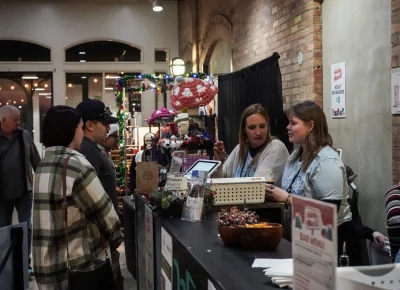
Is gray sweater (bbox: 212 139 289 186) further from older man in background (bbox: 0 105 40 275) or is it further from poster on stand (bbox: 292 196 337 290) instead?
older man in background (bbox: 0 105 40 275)

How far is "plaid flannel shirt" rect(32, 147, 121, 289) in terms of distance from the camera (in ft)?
7.48

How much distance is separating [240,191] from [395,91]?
5.31ft

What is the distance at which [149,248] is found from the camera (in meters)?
3.25

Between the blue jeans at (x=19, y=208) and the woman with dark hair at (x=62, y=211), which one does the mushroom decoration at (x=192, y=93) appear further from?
the woman with dark hair at (x=62, y=211)

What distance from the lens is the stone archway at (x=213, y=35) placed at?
27.9ft

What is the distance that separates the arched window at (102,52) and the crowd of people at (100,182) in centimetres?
944

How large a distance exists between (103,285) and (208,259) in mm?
628

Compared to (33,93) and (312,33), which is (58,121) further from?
(33,93)

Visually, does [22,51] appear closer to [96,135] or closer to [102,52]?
[102,52]

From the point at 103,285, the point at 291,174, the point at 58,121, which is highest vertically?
the point at 58,121

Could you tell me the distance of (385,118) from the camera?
161 inches

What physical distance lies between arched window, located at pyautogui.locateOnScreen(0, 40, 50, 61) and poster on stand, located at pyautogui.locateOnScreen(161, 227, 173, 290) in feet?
34.6

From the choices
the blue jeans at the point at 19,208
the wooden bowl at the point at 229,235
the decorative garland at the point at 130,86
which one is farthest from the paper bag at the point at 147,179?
the decorative garland at the point at 130,86

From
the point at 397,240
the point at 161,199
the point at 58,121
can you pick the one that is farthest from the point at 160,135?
the point at 397,240
